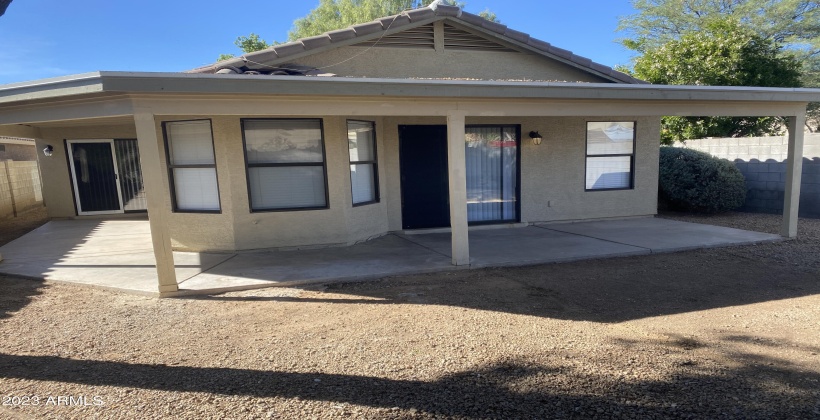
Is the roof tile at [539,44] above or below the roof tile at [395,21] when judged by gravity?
below

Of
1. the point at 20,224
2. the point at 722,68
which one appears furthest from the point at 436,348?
the point at 722,68

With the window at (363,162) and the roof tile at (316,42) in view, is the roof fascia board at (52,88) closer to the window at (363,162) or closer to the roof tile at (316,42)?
the roof tile at (316,42)

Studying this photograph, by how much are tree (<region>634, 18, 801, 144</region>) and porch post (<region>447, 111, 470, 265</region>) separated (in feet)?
39.5

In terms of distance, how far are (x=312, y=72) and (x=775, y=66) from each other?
14143 millimetres

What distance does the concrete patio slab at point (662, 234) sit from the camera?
7.50 meters

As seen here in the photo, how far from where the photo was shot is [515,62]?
9023 mm

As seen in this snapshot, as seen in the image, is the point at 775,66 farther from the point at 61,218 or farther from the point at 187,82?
the point at 61,218

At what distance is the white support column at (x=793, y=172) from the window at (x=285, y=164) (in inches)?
318

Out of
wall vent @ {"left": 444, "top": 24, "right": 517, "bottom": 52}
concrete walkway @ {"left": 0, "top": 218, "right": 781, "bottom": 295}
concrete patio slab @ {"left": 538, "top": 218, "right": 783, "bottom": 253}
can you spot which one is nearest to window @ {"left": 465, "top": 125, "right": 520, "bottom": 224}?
concrete walkway @ {"left": 0, "top": 218, "right": 781, "bottom": 295}

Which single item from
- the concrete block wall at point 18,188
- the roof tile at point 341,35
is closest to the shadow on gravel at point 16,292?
the roof tile at point 341,35

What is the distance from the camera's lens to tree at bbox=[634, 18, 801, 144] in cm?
1338

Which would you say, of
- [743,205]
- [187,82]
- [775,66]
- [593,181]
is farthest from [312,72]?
[775,66]

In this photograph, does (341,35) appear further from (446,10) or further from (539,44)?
(539,44)

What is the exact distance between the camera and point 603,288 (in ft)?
17.9
